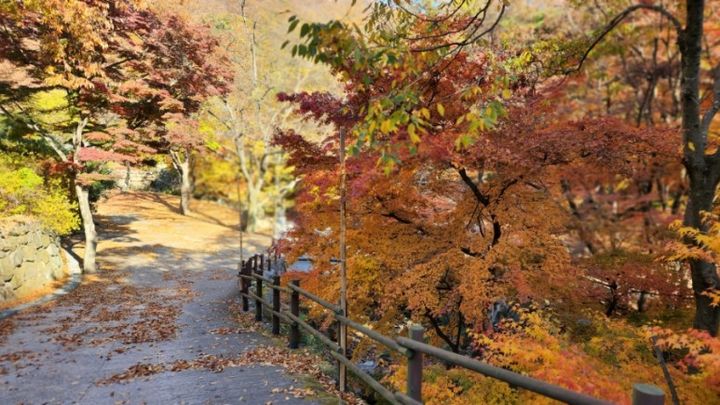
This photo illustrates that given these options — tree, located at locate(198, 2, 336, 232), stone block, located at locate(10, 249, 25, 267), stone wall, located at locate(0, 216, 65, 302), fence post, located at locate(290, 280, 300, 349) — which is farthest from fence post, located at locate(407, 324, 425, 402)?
tree, located at locate(198, 2, 336, 232)

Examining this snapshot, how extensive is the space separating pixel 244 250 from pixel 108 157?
8.84 meters

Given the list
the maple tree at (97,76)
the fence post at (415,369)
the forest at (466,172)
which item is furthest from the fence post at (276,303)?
the maple tree at (97,76)

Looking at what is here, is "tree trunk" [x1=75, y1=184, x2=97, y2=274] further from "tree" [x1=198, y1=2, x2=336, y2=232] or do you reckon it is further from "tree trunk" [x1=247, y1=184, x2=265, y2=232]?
"tree trunk" [x1=247, y1=184, x2=265, y2=232]

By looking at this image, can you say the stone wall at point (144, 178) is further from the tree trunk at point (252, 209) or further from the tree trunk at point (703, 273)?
the tree trunk at point (703, 273)

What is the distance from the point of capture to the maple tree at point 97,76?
13.1m

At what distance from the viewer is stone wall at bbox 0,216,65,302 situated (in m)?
10.1

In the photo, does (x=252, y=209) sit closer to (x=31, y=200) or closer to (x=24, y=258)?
(x=31, y=200)

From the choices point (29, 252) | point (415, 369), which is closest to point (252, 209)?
point (29, 252)

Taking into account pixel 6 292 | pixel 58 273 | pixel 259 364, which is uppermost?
pixel 259 364

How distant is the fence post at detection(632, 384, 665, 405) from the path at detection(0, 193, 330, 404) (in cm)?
353

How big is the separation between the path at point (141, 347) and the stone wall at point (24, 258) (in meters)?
0.83

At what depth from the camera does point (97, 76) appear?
48.2 ft

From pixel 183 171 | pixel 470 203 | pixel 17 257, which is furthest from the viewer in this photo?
pixel 183 171

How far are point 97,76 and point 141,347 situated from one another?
11.0 metres
